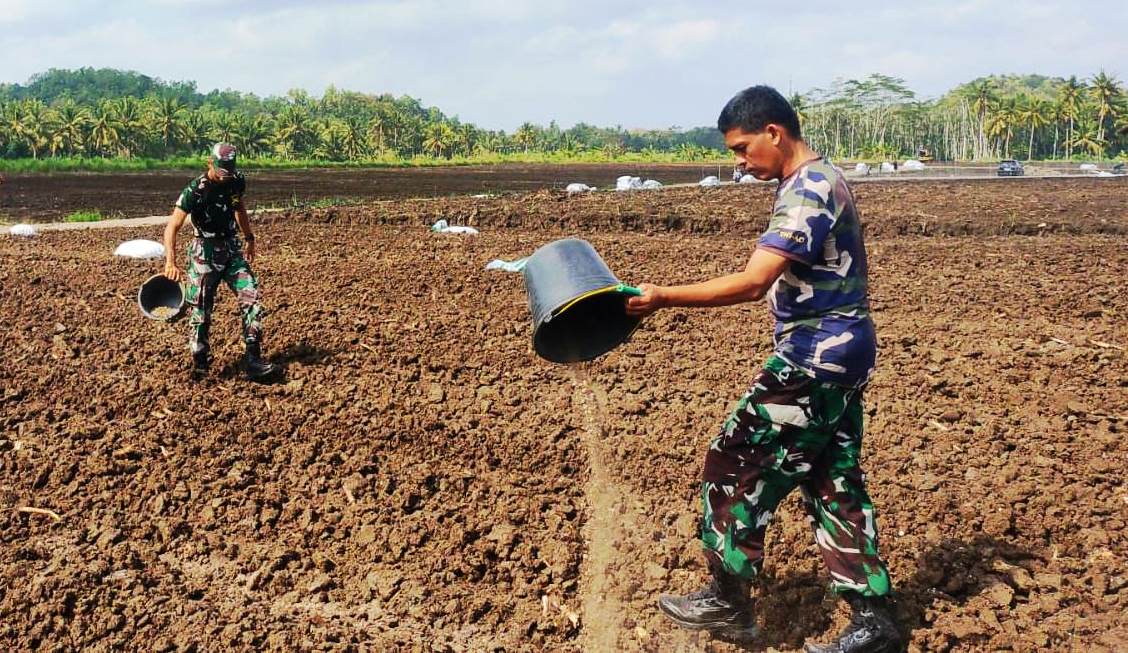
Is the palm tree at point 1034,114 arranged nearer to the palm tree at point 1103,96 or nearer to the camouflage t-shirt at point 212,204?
the palm tree at point 1103,96

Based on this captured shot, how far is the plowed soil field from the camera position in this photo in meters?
3.33

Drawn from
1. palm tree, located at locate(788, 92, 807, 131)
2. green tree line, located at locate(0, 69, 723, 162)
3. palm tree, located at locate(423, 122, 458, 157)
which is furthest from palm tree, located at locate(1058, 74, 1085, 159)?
palm tree, located at locate(423, 122, 458, 157)

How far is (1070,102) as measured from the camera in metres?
→ 79.1

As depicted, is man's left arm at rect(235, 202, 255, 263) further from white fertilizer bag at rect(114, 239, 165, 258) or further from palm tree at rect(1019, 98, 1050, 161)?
palm tree at rect(1019, 98, 1050, 161)

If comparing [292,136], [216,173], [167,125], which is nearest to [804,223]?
[216,173]

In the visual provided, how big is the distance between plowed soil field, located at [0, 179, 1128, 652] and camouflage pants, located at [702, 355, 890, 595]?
0.46 m

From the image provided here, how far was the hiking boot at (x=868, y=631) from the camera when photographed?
9.45 ft

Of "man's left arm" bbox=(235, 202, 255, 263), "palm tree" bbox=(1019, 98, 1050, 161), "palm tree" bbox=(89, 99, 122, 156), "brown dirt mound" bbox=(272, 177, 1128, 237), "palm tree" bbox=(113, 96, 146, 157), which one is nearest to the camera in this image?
"man's left arm" bbox=(235, 202, 255, 263)

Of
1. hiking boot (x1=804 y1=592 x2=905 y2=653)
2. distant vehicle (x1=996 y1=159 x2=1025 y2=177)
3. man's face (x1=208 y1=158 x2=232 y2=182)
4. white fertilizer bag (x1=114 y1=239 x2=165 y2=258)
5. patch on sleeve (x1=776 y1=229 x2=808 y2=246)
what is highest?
distant vehicle (x1=996 y1=159 x2=1025 y2=177)

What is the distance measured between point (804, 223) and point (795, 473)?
0.83 meters

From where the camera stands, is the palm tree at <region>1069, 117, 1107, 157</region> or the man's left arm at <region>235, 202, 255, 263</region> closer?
the man's left arm at <region>235, 202, 255, 263</region>

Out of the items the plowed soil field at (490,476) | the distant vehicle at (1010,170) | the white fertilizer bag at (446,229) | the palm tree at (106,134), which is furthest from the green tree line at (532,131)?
the plowed soil field at (490,476)

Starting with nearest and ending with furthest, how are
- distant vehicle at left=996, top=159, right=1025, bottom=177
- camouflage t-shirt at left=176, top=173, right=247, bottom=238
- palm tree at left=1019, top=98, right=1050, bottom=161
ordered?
camouflage t-shirt at left=176, top=173, right=247, bottom=238, distant vehicle at left=996, top=159, right=1025, bottom=177, palm tree at left=1019, top=98, right=1050, bottom=161

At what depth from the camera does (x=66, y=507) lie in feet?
14.0
